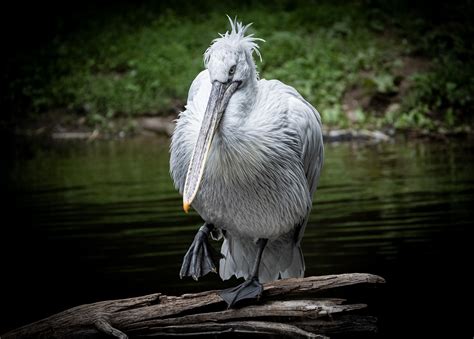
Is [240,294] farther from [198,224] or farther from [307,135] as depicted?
[198,224]

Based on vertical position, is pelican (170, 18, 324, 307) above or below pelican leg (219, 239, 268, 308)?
above

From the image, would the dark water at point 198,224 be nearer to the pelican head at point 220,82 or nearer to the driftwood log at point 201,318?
the driftwood log at point 201,318

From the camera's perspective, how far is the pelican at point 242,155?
504cm

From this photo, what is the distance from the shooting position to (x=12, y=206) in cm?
1092

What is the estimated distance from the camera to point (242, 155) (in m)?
5.17

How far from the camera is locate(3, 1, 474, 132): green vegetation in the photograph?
1600 cm

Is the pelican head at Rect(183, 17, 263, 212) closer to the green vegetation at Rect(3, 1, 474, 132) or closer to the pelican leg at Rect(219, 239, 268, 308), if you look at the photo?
the pelican leg at Rect(219, 239, 268, 308)

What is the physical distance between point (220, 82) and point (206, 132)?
1.06 ft

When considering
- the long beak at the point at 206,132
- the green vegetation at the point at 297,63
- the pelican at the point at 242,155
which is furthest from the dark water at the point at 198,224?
the green vegetation at the point at 297,63

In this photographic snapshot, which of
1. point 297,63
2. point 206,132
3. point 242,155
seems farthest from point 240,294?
point 297,63

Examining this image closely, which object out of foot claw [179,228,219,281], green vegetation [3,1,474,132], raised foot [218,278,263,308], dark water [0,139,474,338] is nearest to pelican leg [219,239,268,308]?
raised foot [218,278,263,308]

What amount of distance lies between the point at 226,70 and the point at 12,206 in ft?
21.5

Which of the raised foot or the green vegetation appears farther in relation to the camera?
the green vegetation

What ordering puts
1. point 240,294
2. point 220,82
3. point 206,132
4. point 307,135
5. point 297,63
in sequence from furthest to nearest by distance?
point 297,63, point 307,135, point 240,294, point 220,82, point 206,132
